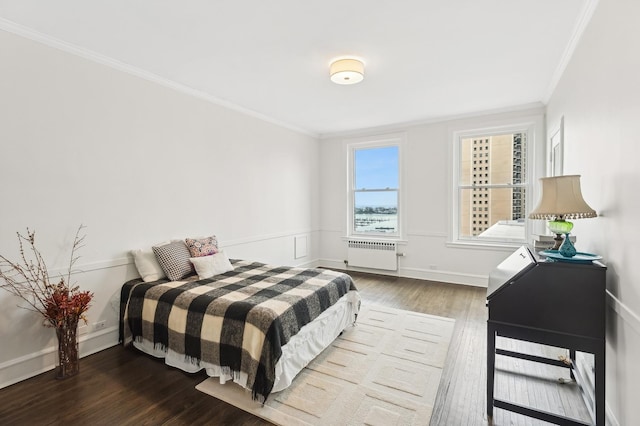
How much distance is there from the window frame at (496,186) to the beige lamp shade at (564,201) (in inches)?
109

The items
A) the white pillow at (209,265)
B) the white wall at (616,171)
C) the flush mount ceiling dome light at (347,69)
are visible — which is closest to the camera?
the white wall at (616,171)

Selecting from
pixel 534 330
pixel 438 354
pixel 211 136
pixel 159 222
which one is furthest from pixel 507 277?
pixel 211 136

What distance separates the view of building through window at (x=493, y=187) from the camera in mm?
4422

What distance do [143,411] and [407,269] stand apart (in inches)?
164

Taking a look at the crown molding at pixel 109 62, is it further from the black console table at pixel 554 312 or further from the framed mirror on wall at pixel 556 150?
the framed mirror on wall at pixel 556 150

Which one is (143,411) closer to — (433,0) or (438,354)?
(438,354)

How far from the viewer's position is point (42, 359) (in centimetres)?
237

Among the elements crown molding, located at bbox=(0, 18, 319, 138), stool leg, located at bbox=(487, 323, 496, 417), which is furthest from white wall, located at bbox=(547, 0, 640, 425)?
crown molding, located at bbox=(0, 18, 319, 138)

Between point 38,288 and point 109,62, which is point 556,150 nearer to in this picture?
point 109,62

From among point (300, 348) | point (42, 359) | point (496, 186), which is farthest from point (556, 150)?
point (42, 359)

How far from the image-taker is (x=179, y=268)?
290 centimetres

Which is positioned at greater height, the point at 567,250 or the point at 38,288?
the point at 567,250

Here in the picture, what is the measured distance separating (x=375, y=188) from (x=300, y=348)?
3801 millimetres

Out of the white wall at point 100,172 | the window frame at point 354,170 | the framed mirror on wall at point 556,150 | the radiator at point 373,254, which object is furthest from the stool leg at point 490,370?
the window frame at point 354,170
